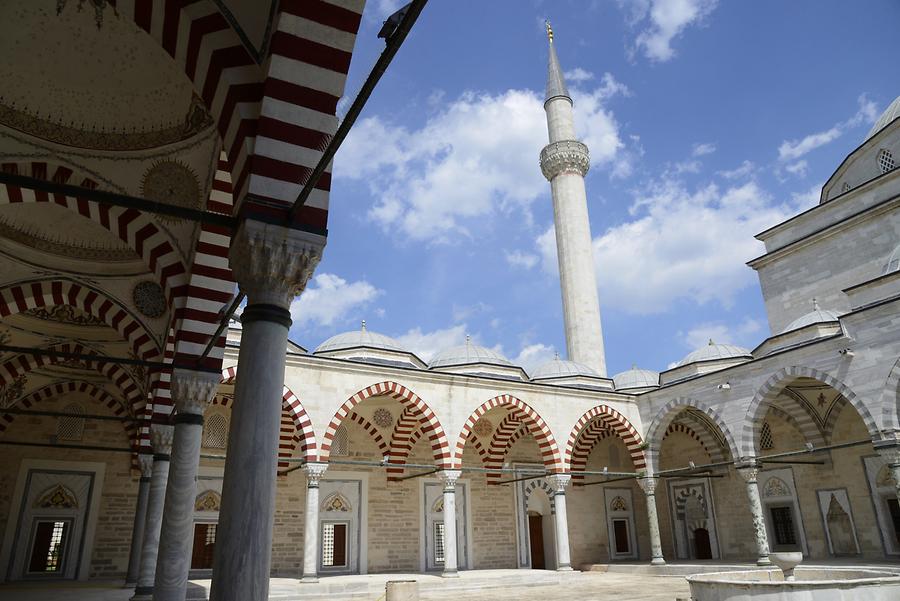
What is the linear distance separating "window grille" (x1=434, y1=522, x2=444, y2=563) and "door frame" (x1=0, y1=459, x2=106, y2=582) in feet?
24.7

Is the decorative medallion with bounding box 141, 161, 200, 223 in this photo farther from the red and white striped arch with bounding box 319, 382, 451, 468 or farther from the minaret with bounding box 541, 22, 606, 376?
the minaret with bounding box 541, 22, 606, 376

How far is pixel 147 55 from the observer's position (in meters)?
5.25

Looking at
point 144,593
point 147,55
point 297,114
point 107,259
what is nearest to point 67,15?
Answer: point 147,55

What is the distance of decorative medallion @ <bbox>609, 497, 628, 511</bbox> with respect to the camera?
18298mm

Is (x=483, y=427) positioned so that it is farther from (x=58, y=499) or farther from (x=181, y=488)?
(x=181, y=488)

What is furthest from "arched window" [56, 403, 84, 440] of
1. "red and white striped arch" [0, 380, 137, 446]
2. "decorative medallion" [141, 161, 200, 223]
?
"decorative medallion" [141, 161, 200, 223]

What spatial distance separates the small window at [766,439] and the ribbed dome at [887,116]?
7921 millimetres

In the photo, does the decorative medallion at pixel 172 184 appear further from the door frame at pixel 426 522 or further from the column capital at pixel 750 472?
the column capital at pixel 750 472

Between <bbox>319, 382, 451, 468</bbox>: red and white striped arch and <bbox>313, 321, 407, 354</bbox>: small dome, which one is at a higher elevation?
<bbox>313, 321, 407, 354</bbox>: small dome

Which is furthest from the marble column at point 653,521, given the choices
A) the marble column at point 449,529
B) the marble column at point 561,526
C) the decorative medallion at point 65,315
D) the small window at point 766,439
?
the decorative medallion at point 65,315

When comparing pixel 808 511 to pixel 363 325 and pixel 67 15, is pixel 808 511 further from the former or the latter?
pixel 67 15

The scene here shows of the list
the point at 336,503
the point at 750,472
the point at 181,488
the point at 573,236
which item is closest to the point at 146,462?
the point at 336,503

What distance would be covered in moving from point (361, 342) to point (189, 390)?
1099cm

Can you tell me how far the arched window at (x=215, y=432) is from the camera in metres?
14.0
